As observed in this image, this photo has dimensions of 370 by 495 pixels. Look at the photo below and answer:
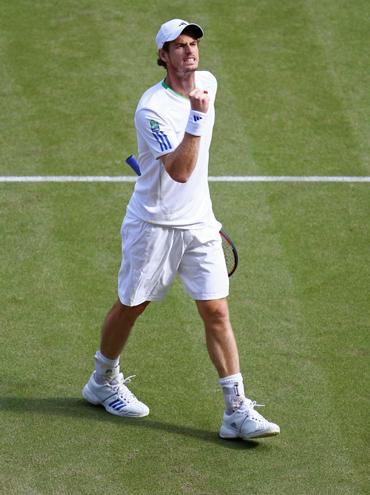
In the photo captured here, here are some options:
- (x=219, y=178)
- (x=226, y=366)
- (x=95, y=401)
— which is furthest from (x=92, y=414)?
(x=219, y=178)

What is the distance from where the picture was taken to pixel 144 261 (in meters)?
7.88

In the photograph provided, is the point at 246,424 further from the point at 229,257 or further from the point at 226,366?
the point at 229,257

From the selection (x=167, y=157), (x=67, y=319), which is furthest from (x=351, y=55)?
(x=167, y=157)

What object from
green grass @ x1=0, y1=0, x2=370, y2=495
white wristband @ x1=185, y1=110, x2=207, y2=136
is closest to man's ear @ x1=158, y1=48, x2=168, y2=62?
white wristband @ x1=185, y1=110, x2=207, y2=136

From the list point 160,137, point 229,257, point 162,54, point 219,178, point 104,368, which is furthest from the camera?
point 219,178

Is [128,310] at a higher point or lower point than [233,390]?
higher

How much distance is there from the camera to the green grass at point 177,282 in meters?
7.73

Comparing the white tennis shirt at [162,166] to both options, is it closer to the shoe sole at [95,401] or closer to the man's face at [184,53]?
the man's face at [184,53]

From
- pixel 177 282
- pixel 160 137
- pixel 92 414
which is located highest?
pixel 160 137

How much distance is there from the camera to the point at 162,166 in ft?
25.2

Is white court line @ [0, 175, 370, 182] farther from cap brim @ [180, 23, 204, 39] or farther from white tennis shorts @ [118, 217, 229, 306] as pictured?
cap brim @ [180, 23, 204, 39]

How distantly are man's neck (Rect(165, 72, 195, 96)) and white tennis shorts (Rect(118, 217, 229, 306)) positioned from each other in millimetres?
851

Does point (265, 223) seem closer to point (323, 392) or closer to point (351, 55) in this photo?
point (323, 392)

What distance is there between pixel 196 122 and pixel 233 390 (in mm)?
1774
